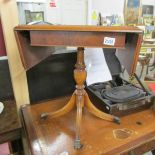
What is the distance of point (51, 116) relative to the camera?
800 millimetres

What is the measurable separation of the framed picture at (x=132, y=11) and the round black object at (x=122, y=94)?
287cm

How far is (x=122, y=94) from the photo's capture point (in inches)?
33.2

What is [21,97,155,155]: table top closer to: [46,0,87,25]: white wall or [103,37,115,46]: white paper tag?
[103,37,115,46]: white paper tag

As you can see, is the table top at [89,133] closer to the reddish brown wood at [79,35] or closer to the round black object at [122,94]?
the round black object at [122,94]

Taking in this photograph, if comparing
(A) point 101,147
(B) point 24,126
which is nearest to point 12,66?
(B) point 24,126

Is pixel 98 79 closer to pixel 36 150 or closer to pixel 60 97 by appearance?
pixel 60 97

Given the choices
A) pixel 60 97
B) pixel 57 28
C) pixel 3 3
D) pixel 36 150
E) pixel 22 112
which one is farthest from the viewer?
pixel 60 97

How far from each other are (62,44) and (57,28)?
0.17 feet

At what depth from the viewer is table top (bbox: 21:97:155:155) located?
64 centimetres

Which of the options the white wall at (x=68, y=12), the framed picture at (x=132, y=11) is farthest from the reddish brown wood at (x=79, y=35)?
the framed picture at (x=132, y=11)

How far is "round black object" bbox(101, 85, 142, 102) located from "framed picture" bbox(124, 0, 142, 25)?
9.40ft

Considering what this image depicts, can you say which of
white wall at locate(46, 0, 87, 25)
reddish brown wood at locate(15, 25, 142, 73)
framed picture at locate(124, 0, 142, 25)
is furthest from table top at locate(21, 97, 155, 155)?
framed picture at locate(124, 0, 142, 25)

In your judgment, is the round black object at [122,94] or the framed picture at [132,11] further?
the framed picture at [132,11]

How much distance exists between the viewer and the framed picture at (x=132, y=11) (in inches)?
134
